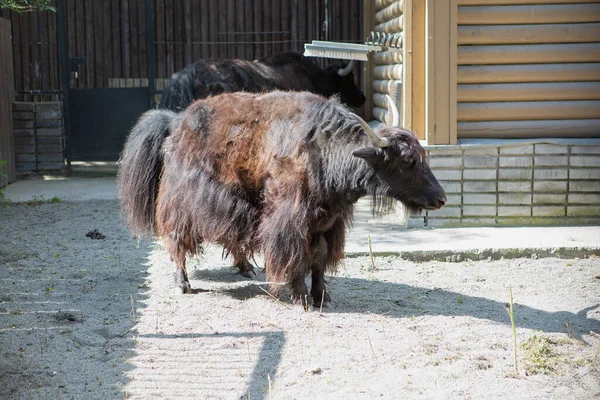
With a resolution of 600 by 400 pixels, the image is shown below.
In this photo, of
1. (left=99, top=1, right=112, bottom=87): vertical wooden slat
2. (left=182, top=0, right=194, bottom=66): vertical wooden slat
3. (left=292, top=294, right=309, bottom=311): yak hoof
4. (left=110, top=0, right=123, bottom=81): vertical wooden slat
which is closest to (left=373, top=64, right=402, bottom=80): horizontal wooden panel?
(left=182, top=0, right=194, bottom=66): vertical wooden slat

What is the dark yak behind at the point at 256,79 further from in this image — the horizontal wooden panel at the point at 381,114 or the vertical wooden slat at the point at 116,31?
the vertical wooden slat at the point at 116,31

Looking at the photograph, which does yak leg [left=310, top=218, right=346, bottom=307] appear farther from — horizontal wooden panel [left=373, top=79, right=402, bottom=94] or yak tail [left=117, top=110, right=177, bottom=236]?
horizontal wooden panel [left=373, top=79, right=402, bottom=94]

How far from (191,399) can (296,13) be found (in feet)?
34.2

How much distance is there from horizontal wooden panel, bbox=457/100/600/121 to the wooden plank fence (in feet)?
21.1

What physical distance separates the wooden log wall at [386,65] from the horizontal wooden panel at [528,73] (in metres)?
0.88

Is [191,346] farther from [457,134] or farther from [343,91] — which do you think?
[343,91]

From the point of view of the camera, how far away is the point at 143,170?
6.50 meters

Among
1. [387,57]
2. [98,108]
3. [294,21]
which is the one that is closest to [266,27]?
[294,21]

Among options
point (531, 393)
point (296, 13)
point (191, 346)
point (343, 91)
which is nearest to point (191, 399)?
point (191, 346)

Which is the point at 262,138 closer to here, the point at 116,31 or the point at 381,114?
the point at 381,114

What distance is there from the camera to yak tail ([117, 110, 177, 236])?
6492 mm

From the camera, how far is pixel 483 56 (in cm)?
816

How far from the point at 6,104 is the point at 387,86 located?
5502 millimetres

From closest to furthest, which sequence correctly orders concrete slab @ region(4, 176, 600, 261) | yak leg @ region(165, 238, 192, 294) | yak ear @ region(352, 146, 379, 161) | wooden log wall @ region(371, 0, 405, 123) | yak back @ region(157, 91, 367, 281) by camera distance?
yak ear @ region(352, 146, 379, 161) < yak back @ region(157, 91, 367, 281) < yak leg @ region(165, 238, 192, 294) < concrete slab @ region(4, 176, 600, 261) < wooden log wall @ region(371, 0, 405, 123)
